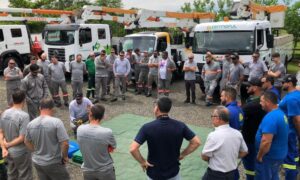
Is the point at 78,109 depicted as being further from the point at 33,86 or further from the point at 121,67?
the point at 121,67

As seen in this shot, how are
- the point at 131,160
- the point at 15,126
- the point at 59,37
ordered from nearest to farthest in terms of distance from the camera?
the point at 15,126 → the point at 131,160 → the point at 59,37

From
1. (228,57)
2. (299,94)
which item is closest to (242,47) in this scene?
(228,57)

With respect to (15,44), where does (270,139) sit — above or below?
below

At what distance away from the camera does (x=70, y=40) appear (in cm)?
1409

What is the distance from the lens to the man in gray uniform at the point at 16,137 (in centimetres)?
440

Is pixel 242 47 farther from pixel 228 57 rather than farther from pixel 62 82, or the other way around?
pixel 62 82

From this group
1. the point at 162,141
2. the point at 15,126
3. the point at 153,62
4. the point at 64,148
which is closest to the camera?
the point at 162,141

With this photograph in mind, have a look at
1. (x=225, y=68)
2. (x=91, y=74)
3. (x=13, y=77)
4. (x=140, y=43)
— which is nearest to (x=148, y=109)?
(x=91, y=74)

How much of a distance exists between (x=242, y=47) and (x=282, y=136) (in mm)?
6541

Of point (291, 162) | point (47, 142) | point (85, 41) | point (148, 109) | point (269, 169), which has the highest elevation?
point (85, 41)

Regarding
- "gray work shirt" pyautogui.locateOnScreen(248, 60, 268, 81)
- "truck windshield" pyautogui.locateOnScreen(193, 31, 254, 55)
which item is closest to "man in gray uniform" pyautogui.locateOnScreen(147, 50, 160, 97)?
"truck windshield" pyautogui.locateOnScreen(193, 31, 254, 55)

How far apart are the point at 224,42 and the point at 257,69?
1.52 m

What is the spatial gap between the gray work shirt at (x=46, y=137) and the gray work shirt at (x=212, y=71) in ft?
22.2

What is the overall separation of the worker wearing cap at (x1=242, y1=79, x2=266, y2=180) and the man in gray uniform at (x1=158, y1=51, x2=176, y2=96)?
620 centimetres
